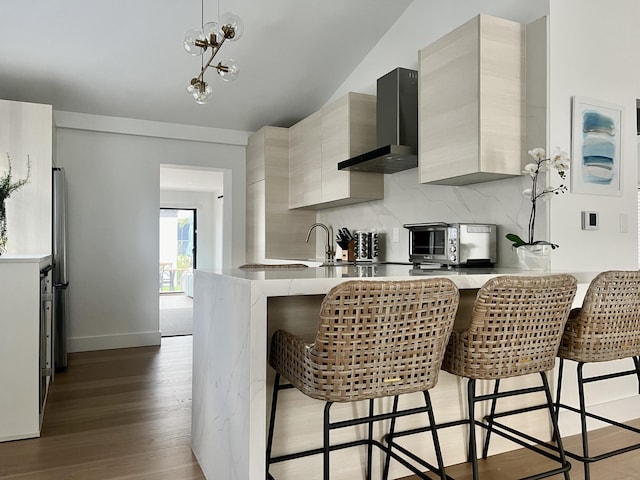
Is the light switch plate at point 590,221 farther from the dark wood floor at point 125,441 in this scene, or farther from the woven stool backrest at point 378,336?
the woven stool backrest at point 378,336

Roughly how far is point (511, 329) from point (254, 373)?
37.1 inches

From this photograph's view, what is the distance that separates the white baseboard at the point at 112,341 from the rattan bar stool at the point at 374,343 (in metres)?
3.82

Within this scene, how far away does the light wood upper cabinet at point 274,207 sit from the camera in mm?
5047

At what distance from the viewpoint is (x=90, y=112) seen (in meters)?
4.74

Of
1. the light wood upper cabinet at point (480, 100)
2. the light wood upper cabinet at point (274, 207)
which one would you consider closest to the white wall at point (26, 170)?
the light wood upper cabinet at point (274, 207)

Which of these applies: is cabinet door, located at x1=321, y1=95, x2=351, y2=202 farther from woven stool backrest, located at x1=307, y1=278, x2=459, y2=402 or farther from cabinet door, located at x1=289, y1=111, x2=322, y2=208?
woven stool backrest, located at x1=307, y1=278, x2=459, y2=402

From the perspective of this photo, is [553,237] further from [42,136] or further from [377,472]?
[42,136]

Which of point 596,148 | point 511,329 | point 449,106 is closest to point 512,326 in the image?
point 511,329

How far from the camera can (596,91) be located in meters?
2.83

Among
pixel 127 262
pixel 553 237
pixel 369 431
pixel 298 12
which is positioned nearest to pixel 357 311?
pixel 369 431

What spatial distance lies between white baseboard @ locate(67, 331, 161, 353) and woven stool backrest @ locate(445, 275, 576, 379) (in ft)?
12.9

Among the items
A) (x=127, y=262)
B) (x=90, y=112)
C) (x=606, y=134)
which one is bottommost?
(x=127, y=262)

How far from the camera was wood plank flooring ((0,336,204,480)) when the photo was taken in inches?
88.6

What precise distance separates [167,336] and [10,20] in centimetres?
336
